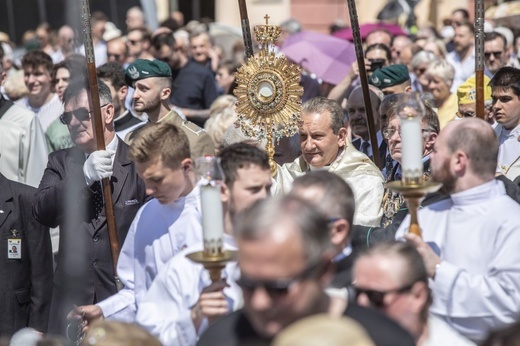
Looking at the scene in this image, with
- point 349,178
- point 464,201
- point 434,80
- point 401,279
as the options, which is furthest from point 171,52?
point 401,279

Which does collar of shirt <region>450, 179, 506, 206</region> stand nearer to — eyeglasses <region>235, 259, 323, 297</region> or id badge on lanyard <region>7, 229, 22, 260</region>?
eyeglasses <region>235, 259, 323, 297</region>

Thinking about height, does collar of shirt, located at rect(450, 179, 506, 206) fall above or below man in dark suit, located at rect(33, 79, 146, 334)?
above

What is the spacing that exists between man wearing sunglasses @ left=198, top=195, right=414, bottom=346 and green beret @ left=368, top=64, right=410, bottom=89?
4905 millimetres

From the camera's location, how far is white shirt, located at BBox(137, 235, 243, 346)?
440 cm

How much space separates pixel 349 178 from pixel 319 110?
0.41 m

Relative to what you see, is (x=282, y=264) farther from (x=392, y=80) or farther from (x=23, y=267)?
(x=392, y=80)

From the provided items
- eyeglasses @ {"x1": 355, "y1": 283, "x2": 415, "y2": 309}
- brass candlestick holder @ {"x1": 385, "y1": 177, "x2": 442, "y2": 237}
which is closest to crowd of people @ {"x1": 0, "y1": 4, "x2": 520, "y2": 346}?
eyeglasses @ {"x1": 355, "y1": 283, "x2": 415, "y2": 309}

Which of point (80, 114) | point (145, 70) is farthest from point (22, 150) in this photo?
point (80, 114)

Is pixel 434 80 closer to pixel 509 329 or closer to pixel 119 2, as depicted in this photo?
pixel 509 329

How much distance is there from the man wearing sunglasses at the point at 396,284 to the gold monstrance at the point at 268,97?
A: 270 centimetres

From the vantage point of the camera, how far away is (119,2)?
16.9m

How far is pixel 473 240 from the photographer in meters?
4.69

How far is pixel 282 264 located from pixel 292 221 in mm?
129

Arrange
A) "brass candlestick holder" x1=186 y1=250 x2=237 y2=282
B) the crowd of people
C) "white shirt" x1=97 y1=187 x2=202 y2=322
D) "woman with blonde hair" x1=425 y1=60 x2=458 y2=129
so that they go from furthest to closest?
"woman with blonde hair" x1=425 y1=60 x2=458 y2=129 → "white shirt" x1=97 y1=187 x2=202 y2=322 → "brass candlestick holder" x1=186 y1=250 x2=237 y2=282 → the crowd of people
